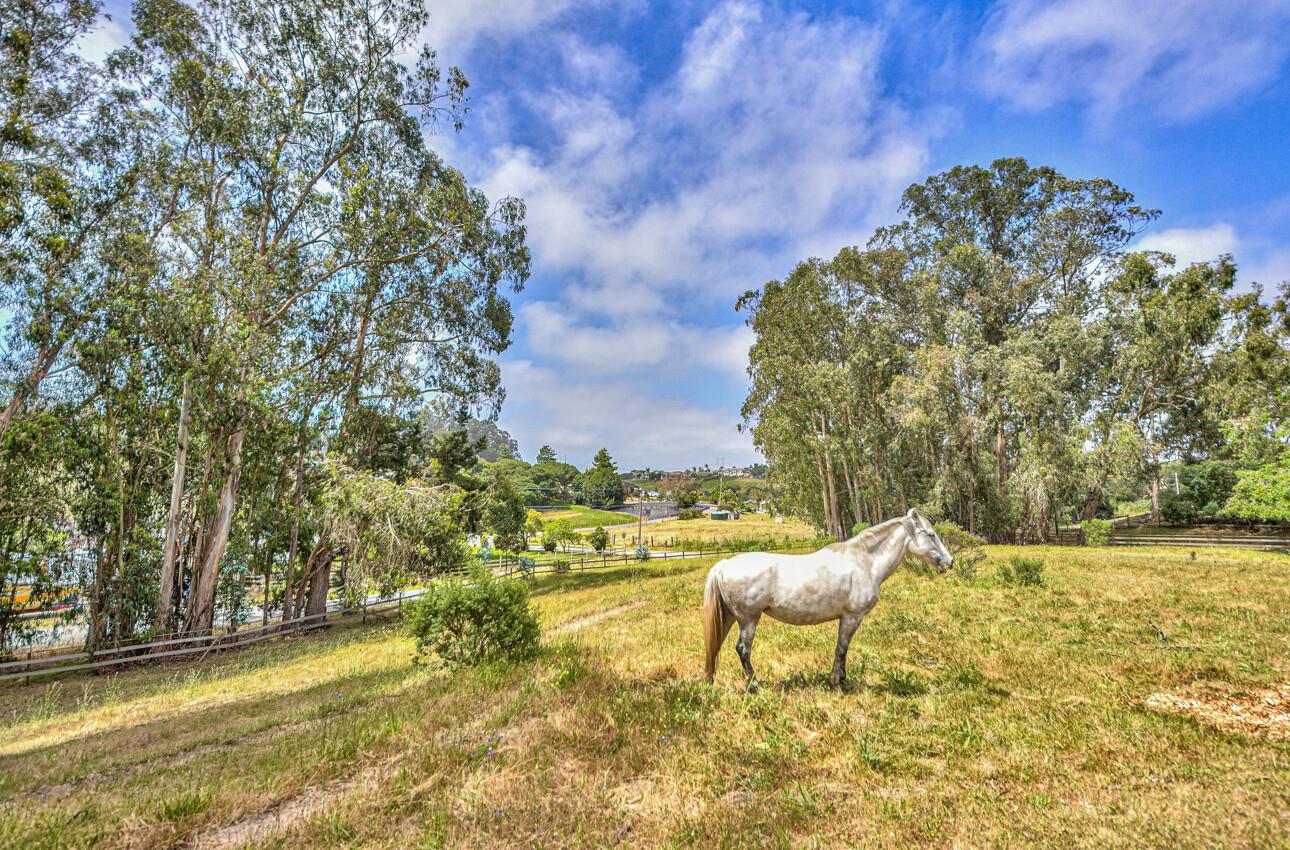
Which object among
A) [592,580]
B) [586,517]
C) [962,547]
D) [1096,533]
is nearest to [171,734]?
[592,580]

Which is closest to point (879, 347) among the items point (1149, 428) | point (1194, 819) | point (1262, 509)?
point (1149, 428)

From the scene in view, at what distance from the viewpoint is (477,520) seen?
2702 centimetres

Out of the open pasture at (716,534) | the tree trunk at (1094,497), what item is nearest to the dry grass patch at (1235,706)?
the tree trunk at (1094,497)

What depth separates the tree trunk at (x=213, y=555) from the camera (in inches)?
615

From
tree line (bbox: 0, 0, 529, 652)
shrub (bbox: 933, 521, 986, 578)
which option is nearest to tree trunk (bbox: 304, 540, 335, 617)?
tree line (bbox: 0, 0, 529, 652)

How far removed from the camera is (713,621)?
6562mm

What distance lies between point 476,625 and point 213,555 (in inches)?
510

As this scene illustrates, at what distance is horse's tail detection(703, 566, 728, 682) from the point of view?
6.56 metres

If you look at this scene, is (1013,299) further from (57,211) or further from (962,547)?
(57,211)

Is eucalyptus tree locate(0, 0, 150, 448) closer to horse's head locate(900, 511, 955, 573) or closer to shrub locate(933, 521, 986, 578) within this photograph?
horse's head locate(900, 511, 955, 573)

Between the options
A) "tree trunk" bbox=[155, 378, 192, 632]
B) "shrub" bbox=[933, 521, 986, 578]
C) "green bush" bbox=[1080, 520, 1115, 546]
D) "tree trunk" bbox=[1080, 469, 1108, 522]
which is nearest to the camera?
"tree trunk" bbox=[155, 378, 192, 632]

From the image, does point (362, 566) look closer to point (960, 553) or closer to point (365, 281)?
point (365, 281)

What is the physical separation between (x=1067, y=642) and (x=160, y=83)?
29426 millimetres

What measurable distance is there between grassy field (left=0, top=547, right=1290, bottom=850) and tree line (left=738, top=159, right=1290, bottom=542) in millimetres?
21413
